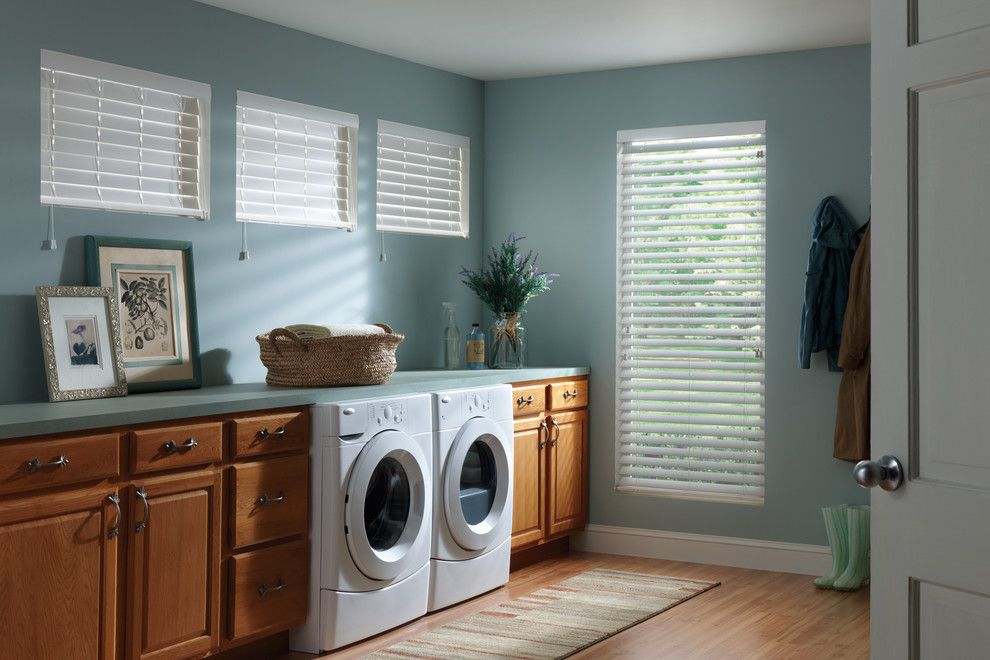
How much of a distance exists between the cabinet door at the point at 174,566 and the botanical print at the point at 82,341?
582 mm

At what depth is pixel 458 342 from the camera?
207 inches

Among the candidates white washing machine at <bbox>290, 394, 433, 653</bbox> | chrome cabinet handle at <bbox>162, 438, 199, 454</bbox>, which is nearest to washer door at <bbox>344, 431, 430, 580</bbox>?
white washing machine at <bbox>290, 394, 433, 653</bbox>

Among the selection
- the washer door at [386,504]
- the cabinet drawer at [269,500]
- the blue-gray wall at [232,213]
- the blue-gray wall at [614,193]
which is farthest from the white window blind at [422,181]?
the cabinet drawer at [269,500]

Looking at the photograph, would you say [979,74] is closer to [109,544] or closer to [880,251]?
[880,251]

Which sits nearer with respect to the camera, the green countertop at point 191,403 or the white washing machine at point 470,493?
the green countertop at point 191,403

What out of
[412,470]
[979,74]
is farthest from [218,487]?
[979,74]

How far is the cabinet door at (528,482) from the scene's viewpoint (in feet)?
16.0

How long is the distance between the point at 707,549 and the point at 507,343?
4.53 ft

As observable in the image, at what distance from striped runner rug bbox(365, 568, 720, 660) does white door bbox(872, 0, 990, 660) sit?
6.68ft

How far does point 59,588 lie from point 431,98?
3175mm

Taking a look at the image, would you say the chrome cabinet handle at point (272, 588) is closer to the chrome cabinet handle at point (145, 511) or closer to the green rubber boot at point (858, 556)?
the chrome cabinet handle at point (145, 511)

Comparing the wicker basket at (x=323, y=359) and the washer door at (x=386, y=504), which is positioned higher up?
the wicker basket at (x=323, y=359)

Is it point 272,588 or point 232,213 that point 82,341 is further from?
point 272,588

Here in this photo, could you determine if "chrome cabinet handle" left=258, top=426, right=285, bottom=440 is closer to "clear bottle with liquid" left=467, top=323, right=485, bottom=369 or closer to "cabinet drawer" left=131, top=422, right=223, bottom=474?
"cabinet drawer" left=131, top=422, right=223, bottom=474
